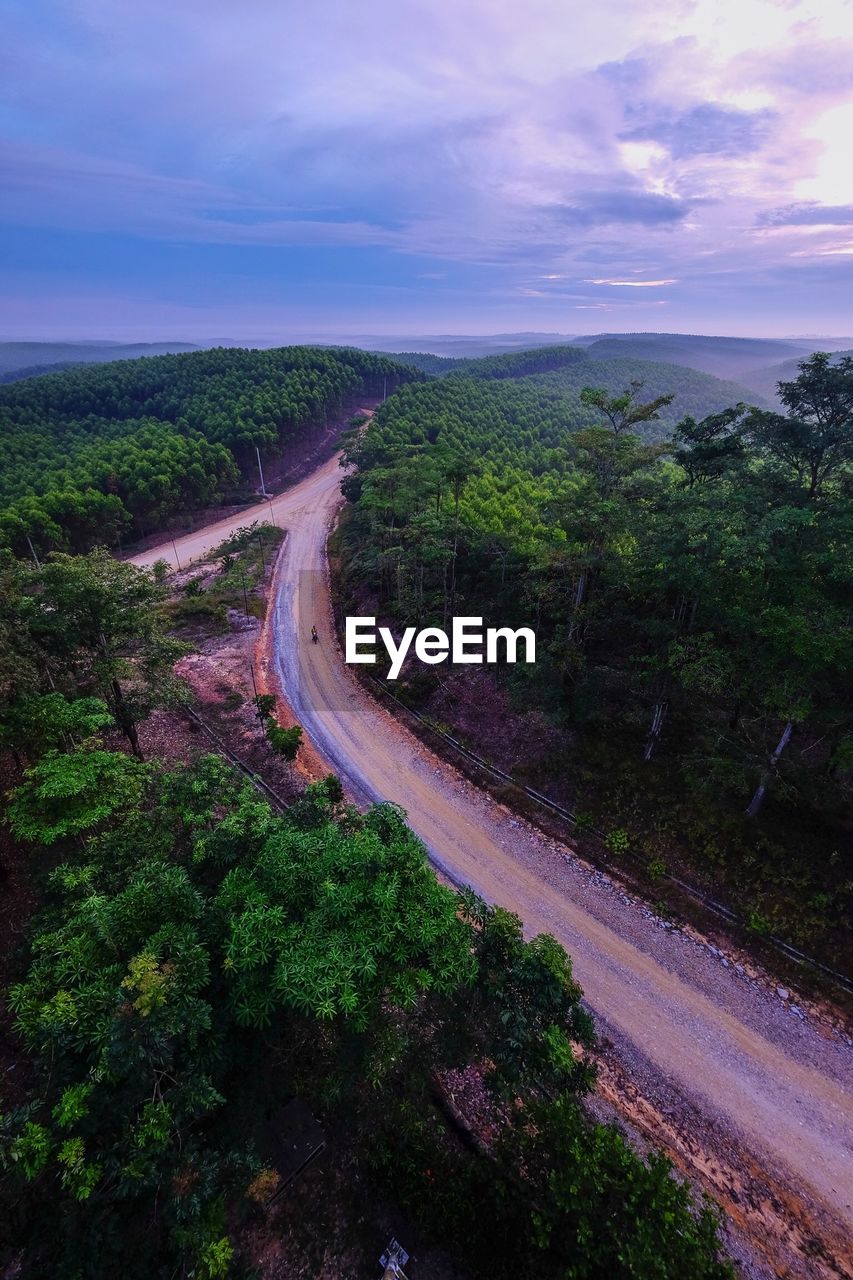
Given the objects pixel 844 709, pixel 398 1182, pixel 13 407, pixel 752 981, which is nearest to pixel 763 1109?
pixel 752 981

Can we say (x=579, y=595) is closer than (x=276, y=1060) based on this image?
No

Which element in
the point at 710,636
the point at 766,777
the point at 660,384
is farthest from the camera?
the point at 660,384

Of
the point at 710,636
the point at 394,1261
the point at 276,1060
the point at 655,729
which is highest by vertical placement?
the point at 710,636

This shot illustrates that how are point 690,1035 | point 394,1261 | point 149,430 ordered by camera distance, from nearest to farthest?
1. point 394,1261
2. point 690,1035
3. point 149,430

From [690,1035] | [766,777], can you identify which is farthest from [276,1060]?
[766,777]

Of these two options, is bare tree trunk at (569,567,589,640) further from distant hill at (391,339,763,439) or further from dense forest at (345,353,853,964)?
distant hill at (391,339,763,439)

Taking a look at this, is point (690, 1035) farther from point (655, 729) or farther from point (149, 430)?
point (149, 430)
